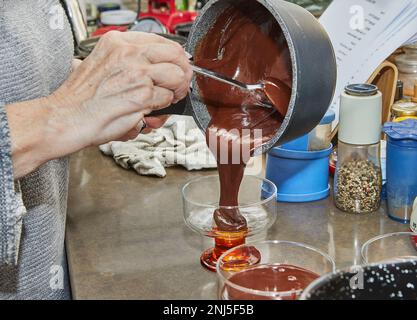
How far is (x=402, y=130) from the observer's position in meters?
1.39

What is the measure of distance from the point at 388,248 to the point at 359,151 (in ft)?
1.13

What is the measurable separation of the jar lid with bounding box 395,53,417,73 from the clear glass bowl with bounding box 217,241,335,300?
798 millimetres

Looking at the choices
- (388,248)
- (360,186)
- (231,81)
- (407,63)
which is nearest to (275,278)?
(388,248)

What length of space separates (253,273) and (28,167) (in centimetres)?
39

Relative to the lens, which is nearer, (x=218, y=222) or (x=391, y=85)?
(x=218, y=222)

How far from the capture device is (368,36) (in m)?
1.78

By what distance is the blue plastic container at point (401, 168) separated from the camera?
4.53ft

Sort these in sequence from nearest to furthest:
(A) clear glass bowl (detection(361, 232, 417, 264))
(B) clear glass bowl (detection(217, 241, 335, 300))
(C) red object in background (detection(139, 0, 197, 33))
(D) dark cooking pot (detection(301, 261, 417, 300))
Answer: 1. (D) dark cooking pot (detection(301, 261, 417, 300))
2. (B) clear glass bowl (detection(217, 241, 335, 300))
3. (A) clear glass bowl (detection(361, 232, 417, 264))
4. (C) red object in background (detection(139, 0, 197, 33))

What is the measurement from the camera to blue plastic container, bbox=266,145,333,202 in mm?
1522

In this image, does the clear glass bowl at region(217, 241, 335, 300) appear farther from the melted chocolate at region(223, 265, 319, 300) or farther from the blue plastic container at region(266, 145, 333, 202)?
the blue plastic container at region(266, 145, 333, 202)

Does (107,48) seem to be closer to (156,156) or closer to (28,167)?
(28,167)

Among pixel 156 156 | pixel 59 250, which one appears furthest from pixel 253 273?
pixel 156 156

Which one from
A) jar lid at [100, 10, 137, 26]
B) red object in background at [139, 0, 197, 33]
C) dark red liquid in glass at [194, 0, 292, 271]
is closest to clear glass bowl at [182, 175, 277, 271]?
dark red liquid in glass at [194, 0, 292, 271]

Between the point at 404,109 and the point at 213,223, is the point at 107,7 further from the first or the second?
the point at 213,223
